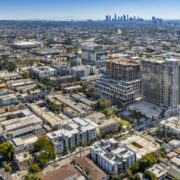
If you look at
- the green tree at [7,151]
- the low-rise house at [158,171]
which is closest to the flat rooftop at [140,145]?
the low-rise house at [158,171]

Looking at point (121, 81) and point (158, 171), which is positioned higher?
point (121, 81)

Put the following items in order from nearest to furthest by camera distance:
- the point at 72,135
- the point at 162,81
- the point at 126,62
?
the point at 72,135 < the point at 162,81 < the point at 126,62

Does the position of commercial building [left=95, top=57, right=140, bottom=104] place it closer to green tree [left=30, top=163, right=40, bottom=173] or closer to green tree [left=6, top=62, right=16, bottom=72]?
green tree [left=30, top=163, right=40, bottom=173]

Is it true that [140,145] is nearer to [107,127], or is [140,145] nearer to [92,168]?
[107,127]

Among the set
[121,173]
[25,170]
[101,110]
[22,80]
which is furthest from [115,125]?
[22,80]

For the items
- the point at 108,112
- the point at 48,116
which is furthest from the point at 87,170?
the point at 108,112

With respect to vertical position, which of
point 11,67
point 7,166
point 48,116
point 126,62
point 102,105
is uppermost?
point 126,62

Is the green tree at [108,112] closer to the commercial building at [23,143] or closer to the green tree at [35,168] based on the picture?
the commercial building at [23,143]

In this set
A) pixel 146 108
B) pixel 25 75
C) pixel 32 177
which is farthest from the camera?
pixel 25 75
